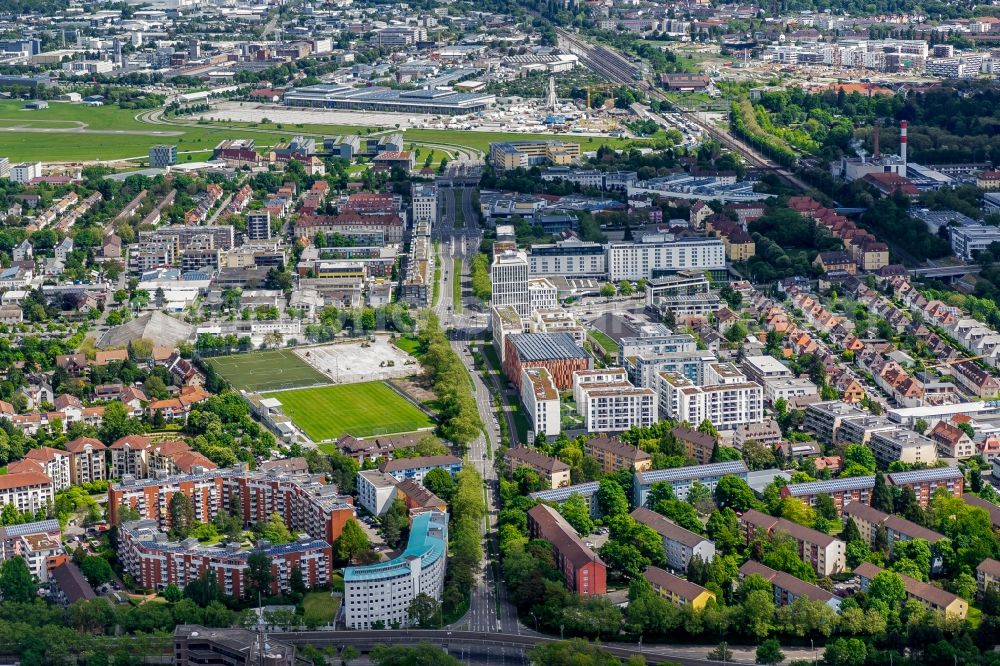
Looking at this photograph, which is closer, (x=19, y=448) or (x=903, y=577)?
(x=903, y=577)

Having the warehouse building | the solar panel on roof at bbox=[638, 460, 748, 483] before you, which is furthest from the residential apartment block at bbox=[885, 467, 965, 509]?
the warehouse building

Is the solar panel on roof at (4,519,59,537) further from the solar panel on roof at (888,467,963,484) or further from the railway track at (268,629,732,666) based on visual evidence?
the solar panel on roof at (888,467,963,484)

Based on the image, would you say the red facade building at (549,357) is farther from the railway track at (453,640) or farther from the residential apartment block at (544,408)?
the railway track at (453,640)

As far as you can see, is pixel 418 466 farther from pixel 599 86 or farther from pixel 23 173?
pixel 599 86

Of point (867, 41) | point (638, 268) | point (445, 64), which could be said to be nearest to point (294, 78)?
point (445, 64)

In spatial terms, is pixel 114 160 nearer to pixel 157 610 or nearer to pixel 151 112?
pixel 151 112

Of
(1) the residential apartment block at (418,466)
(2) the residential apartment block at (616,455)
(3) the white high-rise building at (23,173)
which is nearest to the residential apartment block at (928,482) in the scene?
(2) the residential apartment block at (616,455)

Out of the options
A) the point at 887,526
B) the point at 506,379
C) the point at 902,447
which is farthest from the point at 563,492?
the point at 506,379
